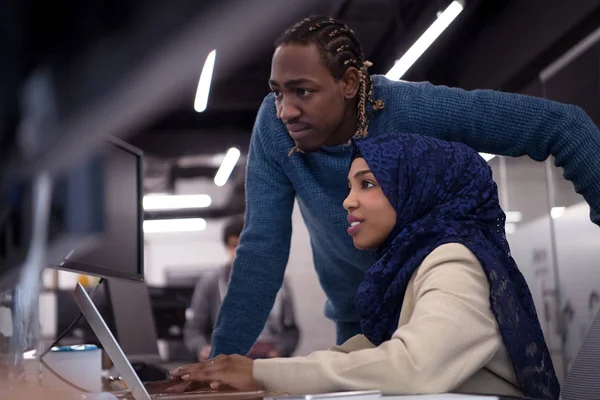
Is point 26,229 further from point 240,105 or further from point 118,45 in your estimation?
point 240,105

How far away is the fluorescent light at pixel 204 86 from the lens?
5616 millimetres

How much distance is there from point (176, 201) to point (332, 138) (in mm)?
8972

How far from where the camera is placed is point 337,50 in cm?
165

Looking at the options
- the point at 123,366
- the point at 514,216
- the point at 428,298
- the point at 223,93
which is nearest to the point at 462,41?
the point at 514,216

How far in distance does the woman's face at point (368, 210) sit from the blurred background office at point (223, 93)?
301 millimetres

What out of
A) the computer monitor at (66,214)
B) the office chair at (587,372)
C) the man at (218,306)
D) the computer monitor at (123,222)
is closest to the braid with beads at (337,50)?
the computer monitor at (123,222)

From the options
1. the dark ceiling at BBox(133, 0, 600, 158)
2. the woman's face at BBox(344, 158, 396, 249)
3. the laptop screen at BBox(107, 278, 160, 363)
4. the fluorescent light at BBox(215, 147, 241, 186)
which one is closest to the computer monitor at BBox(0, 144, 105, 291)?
the woman's face at BBox(344, 158, 396, 249)

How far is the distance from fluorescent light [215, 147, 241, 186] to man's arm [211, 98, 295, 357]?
739cm

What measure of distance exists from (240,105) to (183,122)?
0.97 meters

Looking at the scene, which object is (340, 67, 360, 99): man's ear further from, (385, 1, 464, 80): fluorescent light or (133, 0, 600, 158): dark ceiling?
(133, 0, 600, 158): dark ceiling

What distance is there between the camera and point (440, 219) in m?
1.19

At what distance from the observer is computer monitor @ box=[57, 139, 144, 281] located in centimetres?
175


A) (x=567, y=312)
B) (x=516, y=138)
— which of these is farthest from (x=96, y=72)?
(x=567, y=312)

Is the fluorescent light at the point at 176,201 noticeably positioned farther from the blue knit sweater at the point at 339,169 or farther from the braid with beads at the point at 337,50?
the braid with beads at the point at 337,50
